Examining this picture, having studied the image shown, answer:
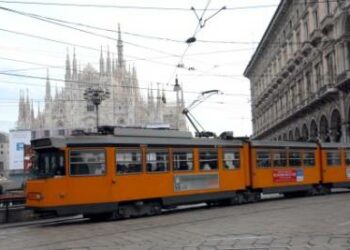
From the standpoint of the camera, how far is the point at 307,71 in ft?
170

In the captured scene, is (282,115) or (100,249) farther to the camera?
(282,115)

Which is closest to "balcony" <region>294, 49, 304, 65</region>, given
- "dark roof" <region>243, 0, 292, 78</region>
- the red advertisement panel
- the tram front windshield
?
"dark roof" <region>243, 0, 292, 78</region>

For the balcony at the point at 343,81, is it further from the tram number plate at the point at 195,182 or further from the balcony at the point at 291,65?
the tram number plate at the point at 195,182

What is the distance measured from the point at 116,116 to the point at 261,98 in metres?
43.1

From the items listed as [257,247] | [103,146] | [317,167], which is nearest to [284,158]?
[317,167]

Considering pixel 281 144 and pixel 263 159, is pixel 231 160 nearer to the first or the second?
pixel 263 159

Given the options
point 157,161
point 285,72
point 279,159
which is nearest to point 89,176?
point 157,161

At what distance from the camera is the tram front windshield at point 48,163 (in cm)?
1591

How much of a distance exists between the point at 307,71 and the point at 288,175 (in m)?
29.5

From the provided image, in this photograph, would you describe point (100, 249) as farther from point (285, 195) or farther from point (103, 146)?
point (285, 195)

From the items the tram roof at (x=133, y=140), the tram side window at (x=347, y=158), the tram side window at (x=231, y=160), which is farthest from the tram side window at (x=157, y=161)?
the tram side window at (x=347, y=158)

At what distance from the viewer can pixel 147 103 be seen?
118750mm

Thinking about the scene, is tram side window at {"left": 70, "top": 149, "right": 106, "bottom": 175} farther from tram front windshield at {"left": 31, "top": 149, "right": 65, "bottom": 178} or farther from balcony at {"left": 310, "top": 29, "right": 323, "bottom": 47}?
balcony at {"left": 310, "top": 29, "right": 323, "bottom": 47}

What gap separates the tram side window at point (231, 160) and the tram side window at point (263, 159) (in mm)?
1245
